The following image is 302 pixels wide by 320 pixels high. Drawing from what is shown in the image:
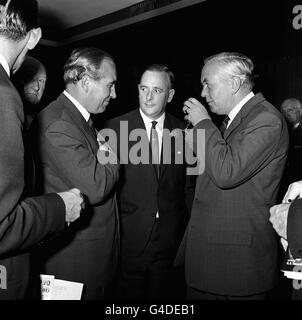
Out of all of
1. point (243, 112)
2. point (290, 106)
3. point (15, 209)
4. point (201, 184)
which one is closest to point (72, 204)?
point (15, 209)

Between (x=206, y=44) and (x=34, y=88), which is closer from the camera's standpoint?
(x=34, y=88)

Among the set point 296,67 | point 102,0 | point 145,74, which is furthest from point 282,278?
point 102,0

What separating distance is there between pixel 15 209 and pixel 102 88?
1107 millimetres

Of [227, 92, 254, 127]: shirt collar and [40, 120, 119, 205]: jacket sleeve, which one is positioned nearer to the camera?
[40, 120, 119, 205]: jacket sleeve

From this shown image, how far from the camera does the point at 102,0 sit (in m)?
4.55

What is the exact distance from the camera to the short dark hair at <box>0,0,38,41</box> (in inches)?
48.8

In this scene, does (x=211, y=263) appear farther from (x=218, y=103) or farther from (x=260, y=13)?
(x=260, y=13)

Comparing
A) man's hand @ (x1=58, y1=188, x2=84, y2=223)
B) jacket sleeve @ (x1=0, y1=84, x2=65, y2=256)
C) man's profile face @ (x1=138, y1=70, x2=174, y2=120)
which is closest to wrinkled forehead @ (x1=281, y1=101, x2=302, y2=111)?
man's profile face @ (x1=138, y1=70, x2=174, y2=120)

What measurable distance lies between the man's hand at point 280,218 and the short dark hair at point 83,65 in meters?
1.23

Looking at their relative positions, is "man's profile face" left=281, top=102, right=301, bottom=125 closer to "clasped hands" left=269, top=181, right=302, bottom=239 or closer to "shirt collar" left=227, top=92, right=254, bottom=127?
"shirt collar" left=227, top=92, right=254, bottom=127

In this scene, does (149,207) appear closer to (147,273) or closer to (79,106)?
(147,273)

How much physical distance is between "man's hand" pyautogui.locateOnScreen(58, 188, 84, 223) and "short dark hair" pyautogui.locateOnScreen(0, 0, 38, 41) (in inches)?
23.5

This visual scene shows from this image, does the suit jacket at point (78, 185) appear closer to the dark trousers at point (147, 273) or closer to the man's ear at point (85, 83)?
the man's ear at point (85, 83)

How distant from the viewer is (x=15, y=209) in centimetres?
115
